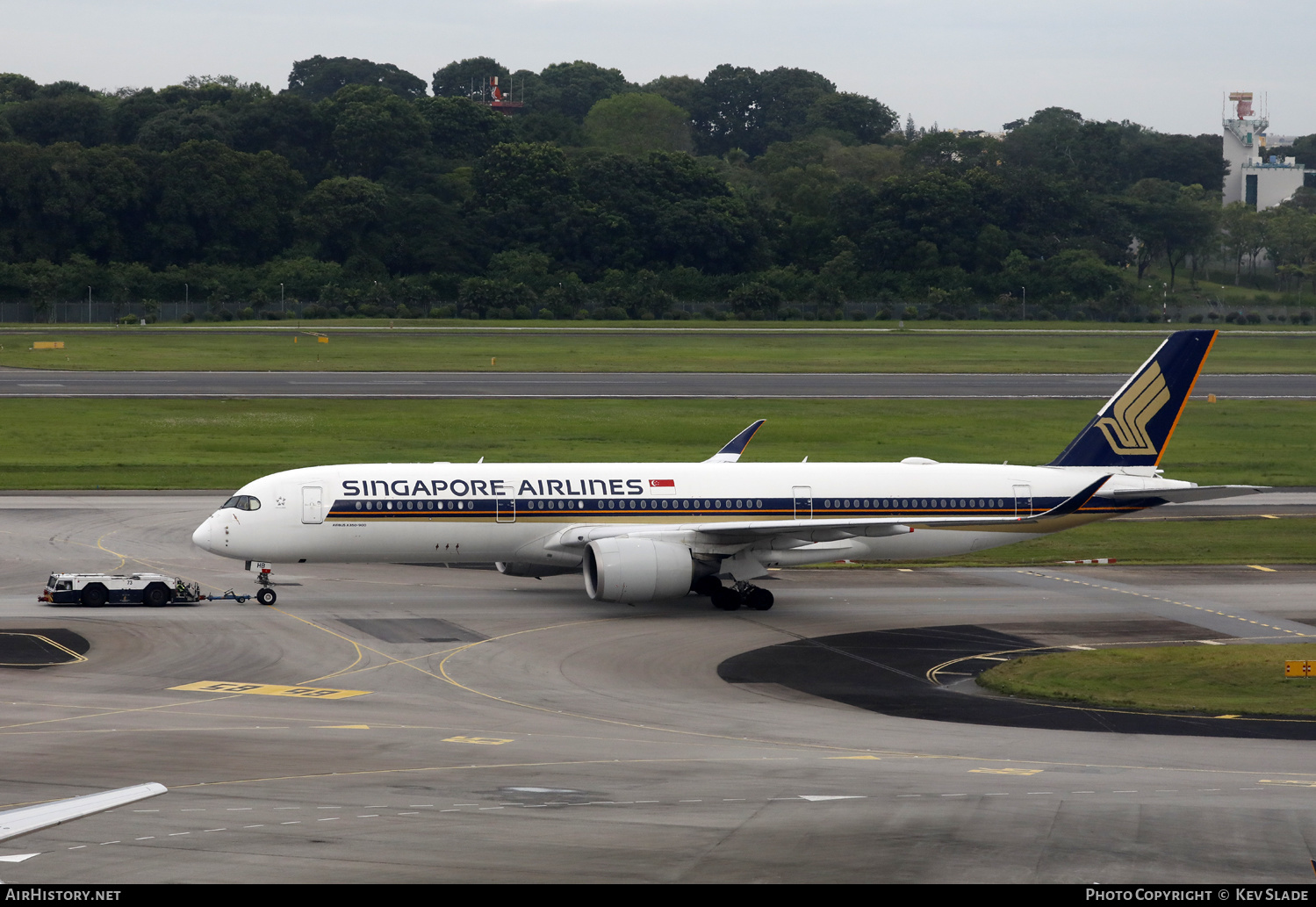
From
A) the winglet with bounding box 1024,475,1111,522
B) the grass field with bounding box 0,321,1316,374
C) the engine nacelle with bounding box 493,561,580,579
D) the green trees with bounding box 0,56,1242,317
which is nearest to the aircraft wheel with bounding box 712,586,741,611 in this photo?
the engine nacelle with bounding box 493,561,580,579

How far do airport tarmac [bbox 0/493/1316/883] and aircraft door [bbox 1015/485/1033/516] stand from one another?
2.78m

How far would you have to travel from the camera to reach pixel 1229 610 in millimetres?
45094

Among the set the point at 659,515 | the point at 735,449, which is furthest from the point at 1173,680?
the point at 735,449

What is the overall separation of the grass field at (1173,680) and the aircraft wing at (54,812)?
22418 millimetres

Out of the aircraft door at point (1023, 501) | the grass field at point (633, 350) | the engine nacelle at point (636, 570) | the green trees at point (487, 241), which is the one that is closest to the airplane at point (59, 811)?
the engine nacelle at point (636, 570)

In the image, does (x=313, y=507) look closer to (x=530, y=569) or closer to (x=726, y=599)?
(x=530, y=569)

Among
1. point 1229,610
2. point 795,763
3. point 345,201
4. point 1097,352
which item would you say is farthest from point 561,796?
point 345,201

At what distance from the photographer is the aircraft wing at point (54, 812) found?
1521cm

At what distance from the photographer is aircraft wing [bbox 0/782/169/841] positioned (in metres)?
15.2

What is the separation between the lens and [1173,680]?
115 ft

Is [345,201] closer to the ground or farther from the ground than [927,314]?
farther from the ground

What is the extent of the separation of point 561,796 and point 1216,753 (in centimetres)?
1333

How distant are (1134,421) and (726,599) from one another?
54.2 ft

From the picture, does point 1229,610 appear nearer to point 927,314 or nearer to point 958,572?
point 958,572
